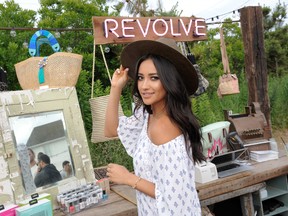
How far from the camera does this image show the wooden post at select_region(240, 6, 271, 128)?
313 centimetres

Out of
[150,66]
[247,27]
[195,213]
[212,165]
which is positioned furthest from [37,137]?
[247,27]

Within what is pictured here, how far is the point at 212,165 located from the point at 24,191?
4.18 feet

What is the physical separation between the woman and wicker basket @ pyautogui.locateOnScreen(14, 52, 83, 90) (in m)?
0.67

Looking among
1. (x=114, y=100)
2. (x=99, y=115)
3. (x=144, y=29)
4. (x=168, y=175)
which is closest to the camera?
(x=168, y=175)

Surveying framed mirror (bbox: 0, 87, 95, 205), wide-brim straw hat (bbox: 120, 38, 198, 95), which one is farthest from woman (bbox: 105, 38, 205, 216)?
framed mirror (bbox: 0, 87, 95, 205)

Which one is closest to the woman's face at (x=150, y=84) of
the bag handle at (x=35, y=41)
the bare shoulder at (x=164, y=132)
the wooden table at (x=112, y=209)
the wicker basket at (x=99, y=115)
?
the bare shoulder at (x=164, y=132)

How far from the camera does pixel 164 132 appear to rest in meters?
1.23

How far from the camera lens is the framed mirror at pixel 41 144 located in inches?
64.9

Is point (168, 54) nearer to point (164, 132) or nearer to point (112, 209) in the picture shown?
point (164, 132)

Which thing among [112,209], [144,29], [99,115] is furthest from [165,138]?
[144,29]

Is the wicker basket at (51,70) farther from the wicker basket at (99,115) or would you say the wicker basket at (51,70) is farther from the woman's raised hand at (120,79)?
the woman's raised hand at (120,79)

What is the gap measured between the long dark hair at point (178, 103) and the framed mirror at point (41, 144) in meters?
0.83

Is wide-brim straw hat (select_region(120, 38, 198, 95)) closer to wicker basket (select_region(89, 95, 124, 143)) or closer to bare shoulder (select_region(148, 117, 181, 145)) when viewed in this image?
bare shoulder (select_region(148, 117, 181, 145))

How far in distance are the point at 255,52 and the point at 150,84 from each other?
7.58 feet
